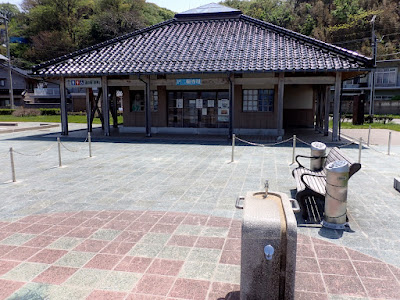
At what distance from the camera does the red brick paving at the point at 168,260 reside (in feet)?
10.8

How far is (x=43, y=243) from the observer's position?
4.42 meters

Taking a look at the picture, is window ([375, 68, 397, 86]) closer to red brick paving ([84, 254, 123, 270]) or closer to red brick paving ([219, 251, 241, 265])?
red brick paving ([219, 251, 241, 265])

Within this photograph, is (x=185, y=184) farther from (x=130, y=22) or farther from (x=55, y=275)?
(x=130, y=22)

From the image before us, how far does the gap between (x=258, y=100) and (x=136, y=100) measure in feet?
23.6

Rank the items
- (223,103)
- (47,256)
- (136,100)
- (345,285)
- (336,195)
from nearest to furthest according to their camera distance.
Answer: (345,285)
(47,256)
(336,195)
(223,103)
(136,100)

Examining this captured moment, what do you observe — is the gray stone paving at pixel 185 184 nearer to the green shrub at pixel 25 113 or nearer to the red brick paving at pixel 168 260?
the red brick paving at pixel 168 260

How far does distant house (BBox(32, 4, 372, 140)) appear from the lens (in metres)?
14.7

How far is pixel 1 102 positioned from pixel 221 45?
4957 cm

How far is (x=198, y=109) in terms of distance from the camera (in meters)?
Result: 18.3

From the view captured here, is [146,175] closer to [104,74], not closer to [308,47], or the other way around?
[104,74]

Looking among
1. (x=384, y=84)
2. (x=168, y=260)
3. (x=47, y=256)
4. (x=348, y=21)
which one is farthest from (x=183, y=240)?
Answer: (x=348, y=21)

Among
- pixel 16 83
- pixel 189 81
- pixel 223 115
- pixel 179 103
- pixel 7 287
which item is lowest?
pixel 7 287

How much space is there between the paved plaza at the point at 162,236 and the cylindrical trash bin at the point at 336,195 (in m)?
0.24

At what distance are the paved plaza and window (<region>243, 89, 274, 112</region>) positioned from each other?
874 centimetres
